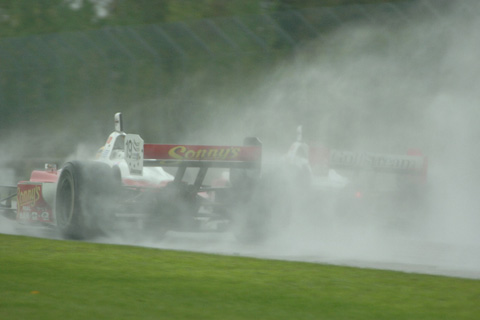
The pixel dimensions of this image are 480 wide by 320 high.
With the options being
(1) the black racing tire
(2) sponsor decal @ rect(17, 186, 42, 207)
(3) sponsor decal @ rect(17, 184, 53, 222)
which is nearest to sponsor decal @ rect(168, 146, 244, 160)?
(1) the black racing tire

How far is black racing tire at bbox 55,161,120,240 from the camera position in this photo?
9984mm

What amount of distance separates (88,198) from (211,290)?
3970 millimetres

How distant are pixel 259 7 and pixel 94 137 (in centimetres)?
764

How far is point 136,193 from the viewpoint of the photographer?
11031 mm

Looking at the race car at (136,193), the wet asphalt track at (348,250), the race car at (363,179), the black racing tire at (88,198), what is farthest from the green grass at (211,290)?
the race car at (363,179)

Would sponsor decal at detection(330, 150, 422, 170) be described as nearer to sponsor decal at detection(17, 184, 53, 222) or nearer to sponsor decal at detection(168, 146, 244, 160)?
sponsor decal at detection(168, 146, 244, 160)

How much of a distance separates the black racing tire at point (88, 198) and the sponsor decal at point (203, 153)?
803mm

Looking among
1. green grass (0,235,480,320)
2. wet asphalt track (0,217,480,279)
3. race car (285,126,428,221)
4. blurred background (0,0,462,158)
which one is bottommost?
green grass (0,235,480,320)

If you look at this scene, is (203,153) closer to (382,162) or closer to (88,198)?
(88,198)

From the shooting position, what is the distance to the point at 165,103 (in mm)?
23016

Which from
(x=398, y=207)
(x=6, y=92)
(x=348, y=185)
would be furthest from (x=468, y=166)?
(x=6, y=92)

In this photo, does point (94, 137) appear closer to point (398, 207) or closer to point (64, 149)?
point (64, 149)

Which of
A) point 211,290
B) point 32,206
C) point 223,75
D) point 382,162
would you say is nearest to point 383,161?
point 382,162

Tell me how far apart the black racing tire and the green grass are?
5.30 feet
